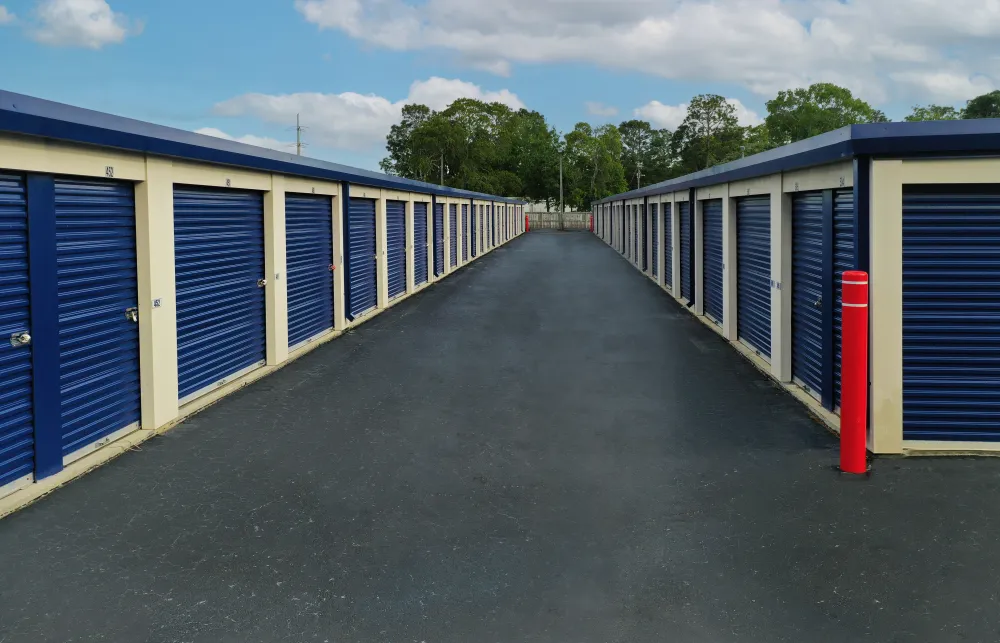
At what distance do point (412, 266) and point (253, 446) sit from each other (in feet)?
Result: 46.1

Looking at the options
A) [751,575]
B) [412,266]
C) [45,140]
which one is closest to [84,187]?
[45,140]

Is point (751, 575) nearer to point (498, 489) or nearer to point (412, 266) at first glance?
point (498, 489)

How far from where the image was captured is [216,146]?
890 cm

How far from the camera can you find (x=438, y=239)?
25547 millimetres

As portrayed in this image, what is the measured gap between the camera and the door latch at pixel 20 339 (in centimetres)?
560

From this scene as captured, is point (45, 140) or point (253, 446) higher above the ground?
point (45, 140)

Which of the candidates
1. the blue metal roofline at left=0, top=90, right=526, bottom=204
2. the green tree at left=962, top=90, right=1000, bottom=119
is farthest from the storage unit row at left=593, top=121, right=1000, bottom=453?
the green tree at left=962, top=90, right=1000, bottom=119

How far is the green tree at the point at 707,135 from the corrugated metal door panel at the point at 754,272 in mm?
89120

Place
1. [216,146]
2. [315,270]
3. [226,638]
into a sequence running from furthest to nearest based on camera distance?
[315,270], [216,146], [226,638]

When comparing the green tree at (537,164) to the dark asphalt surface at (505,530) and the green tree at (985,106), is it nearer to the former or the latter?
the green tree at (985,106)

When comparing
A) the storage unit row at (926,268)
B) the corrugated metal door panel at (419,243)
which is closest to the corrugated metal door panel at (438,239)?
the corrugated metal door panel at (419,243)

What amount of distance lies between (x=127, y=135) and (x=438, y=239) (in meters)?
19.0

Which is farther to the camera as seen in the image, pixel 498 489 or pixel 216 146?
pixel 216 146

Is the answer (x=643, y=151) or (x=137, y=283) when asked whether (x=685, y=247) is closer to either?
(x=137, y=283)
